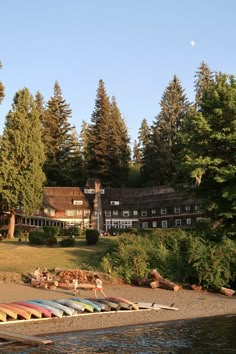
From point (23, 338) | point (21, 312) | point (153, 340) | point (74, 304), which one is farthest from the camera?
point (74, 304)

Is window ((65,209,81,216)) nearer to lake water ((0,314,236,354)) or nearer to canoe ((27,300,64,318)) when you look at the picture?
canoe ((27,300,64,318))

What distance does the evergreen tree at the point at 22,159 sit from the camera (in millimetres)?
54219

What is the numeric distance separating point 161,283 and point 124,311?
8.43 metres

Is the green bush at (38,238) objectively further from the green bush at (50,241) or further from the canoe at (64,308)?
the canoe at (64,308)

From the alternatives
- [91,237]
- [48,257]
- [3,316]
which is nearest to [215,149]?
[91,237]

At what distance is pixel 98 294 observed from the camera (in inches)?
1147

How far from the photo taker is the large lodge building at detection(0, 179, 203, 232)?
255 feet

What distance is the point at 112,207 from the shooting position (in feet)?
273

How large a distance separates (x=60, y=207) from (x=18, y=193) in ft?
86.5

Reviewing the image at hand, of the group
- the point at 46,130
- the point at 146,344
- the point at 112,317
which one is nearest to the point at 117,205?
the point at 46,130

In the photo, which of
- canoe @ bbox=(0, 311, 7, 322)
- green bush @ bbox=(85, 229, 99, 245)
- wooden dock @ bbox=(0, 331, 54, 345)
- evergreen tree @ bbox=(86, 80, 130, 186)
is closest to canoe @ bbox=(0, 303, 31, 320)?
canoe @ bbox=(0, 311, 7, 322)

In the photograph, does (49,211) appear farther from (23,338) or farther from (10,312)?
(23,338)

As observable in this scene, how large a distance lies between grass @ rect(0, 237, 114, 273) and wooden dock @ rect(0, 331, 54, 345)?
17545mm

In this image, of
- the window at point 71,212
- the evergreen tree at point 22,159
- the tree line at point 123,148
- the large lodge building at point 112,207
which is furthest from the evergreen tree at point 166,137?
the evergreen tree at point 22,159
